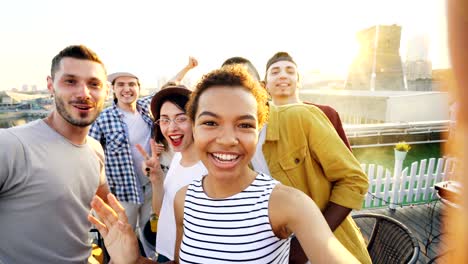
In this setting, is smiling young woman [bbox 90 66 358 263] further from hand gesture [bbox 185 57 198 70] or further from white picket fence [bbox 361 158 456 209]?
white picket fence [bbox 361 158 456 209]

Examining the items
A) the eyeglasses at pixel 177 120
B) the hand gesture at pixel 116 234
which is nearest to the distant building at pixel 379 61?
the eyeglasses at pixel 177 120

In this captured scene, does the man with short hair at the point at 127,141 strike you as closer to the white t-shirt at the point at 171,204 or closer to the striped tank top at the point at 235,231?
the white t-shirt at the point at 171,204

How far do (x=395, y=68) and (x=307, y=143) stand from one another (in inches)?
1951

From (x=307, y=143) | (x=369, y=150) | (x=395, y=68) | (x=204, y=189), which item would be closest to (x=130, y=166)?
(x=204, y=189)

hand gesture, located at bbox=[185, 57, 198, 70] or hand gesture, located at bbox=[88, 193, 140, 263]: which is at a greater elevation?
hand gesture, located at bbox=[185, 57, 198, 70]

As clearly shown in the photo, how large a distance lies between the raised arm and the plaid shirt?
2.70 meters

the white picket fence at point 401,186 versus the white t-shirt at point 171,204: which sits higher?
the white t-shirt at point 171,204

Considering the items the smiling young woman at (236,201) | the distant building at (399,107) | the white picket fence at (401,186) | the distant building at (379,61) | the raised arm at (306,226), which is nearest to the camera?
the raised arm at (306,226)

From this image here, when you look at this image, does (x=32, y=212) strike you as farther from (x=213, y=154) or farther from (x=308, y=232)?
(x=308, y=232)

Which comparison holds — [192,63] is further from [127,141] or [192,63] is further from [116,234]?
[116,234]

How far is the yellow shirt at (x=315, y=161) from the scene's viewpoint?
151 centimetres

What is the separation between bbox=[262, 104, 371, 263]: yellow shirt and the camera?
1.51 meters

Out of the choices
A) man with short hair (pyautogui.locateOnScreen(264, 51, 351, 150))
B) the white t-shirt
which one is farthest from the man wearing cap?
man with short hair (pyautogui.locateOnScreen(264, 51, 351, 150))

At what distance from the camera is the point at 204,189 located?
4.59 feet
